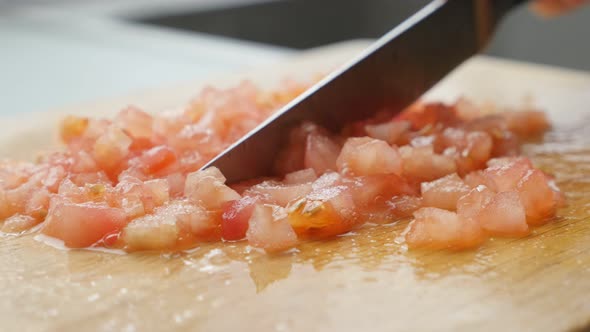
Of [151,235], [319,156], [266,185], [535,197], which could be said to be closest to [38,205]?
[151,235]

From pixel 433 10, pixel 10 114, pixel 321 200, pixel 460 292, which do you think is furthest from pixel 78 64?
pixel 460 292

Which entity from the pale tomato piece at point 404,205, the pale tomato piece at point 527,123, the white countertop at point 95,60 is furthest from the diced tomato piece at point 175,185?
the white countertop at point 95,60

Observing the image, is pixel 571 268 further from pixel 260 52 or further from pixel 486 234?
pixel 260 52

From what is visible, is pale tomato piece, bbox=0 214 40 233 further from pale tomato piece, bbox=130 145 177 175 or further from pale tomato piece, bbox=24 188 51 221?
pale tomato piece, bbox=130 145 177 175

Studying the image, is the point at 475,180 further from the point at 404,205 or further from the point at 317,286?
the point at 317,286

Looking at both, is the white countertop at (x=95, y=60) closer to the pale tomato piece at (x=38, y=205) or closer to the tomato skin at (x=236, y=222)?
the pale tomato piece at (x=38, y=205)

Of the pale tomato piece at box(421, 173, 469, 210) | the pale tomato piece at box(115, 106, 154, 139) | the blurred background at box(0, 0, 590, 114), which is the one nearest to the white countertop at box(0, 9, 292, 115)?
the blurred background at box(0, 0, 590, 114)
